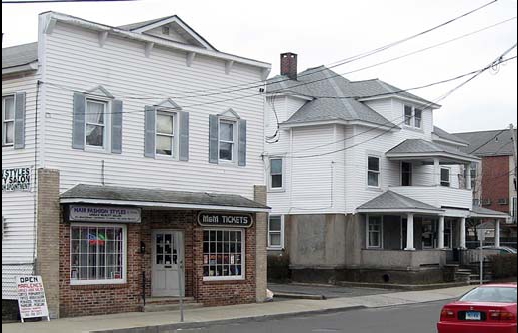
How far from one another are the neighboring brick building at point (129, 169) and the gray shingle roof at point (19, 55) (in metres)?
0.09

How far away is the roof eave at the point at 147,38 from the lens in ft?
68.1

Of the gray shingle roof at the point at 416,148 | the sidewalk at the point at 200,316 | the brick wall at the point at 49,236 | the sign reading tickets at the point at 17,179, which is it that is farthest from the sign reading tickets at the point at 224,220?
the gray shingle roof at the point at 416,148

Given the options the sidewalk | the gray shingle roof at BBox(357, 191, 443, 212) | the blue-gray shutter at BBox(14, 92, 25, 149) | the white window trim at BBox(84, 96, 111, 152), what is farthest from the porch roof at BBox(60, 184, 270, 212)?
the gray shingle roof at BBox(357, 191, 443, 212)

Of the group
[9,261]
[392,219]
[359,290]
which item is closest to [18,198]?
[9,261]

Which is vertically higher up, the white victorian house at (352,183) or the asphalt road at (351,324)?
the white victorian house at (352,183)

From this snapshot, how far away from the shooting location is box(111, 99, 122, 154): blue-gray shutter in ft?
73.0

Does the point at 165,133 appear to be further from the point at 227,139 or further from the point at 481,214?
the point at 481,214

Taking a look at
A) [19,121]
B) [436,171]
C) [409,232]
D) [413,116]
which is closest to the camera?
[19,121]

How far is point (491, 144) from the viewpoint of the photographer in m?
64.0

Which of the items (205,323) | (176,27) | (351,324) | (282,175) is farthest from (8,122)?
(282,175)

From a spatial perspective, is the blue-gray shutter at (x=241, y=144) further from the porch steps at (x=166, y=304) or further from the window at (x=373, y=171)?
the window at (x=373, y=171)

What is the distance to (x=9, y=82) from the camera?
2119cm

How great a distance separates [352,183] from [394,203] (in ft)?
6.80

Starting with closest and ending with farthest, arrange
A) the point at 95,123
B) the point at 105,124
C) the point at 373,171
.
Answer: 1. the point at 95,123
2. the point at 105,124
3. the point at 373,171
